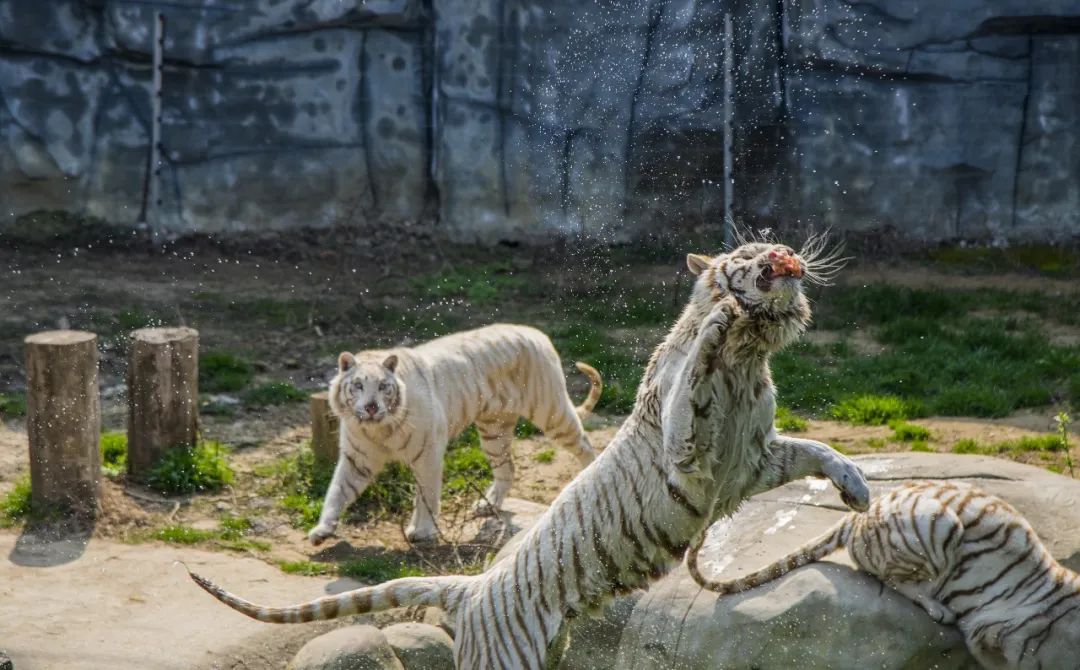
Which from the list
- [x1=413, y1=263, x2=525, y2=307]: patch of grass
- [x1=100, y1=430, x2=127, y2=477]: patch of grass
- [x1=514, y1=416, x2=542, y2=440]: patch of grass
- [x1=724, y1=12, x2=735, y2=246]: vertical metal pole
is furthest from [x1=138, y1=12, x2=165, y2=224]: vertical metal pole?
[x1=514, y1=416, x2=542, y2=440]: patch of grass

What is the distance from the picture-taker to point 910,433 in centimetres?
756

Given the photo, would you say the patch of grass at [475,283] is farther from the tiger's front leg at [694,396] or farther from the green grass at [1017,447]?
the tiger's front leg at [694,396]

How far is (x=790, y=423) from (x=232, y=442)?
3.24m

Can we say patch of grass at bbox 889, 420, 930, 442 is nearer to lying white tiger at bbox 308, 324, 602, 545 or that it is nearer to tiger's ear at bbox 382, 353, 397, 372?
lying white tiger at bbox 308, 324, 602, 545

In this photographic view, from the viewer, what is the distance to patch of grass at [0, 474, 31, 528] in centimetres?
664

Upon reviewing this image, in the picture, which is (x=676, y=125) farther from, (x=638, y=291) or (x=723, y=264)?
(x=723, y=264)

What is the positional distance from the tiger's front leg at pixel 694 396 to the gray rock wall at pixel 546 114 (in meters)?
7.95

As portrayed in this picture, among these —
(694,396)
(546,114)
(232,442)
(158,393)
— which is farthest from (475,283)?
(694,396)

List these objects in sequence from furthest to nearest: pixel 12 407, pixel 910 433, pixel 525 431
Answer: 1. pixel 525 431
2. pixel 12 407
3. pixel 910 433

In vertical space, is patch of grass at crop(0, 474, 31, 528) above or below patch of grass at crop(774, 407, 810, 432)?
below

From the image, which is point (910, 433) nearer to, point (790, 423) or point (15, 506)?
point (790, 423)

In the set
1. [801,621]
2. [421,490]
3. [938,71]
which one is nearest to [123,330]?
[421,490]

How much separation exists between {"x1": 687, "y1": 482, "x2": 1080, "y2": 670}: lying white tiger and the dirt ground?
6.66 ft

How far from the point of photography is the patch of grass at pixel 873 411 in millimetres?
7910
